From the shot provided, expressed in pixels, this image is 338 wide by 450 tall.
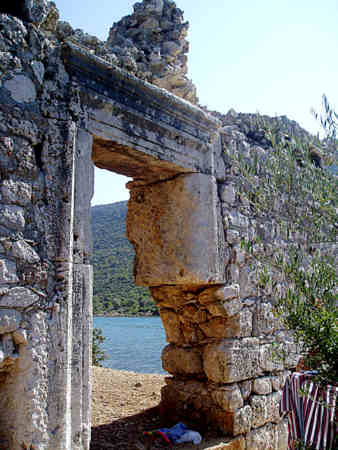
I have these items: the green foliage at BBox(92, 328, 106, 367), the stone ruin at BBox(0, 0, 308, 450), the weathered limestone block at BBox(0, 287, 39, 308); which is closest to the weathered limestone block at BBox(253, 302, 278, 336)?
the stone ruin at BBox(0, 0, 308, 450)

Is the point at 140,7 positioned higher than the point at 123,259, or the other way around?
the point at 140,7

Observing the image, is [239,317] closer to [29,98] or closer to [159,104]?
[159,104]

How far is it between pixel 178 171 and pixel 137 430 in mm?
2625

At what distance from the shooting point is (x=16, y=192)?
2.63 m

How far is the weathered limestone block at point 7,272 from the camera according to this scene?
2.49m

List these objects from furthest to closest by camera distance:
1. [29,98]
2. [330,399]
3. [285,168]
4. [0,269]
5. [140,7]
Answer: [140,7] → [285,168] → [330,399] → [29,98] → [0,269]

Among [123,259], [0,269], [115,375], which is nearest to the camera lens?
[0,269]

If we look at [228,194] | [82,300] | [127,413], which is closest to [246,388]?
[127,413]

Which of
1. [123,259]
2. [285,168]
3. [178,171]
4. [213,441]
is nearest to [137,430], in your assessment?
[213,441]

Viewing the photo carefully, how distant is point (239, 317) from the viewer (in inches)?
168

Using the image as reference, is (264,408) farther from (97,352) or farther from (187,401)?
(97,352)

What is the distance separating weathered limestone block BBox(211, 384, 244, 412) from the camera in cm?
397

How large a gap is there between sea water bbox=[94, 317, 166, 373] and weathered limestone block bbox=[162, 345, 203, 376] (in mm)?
4064

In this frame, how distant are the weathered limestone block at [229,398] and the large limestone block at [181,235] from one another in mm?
1008
